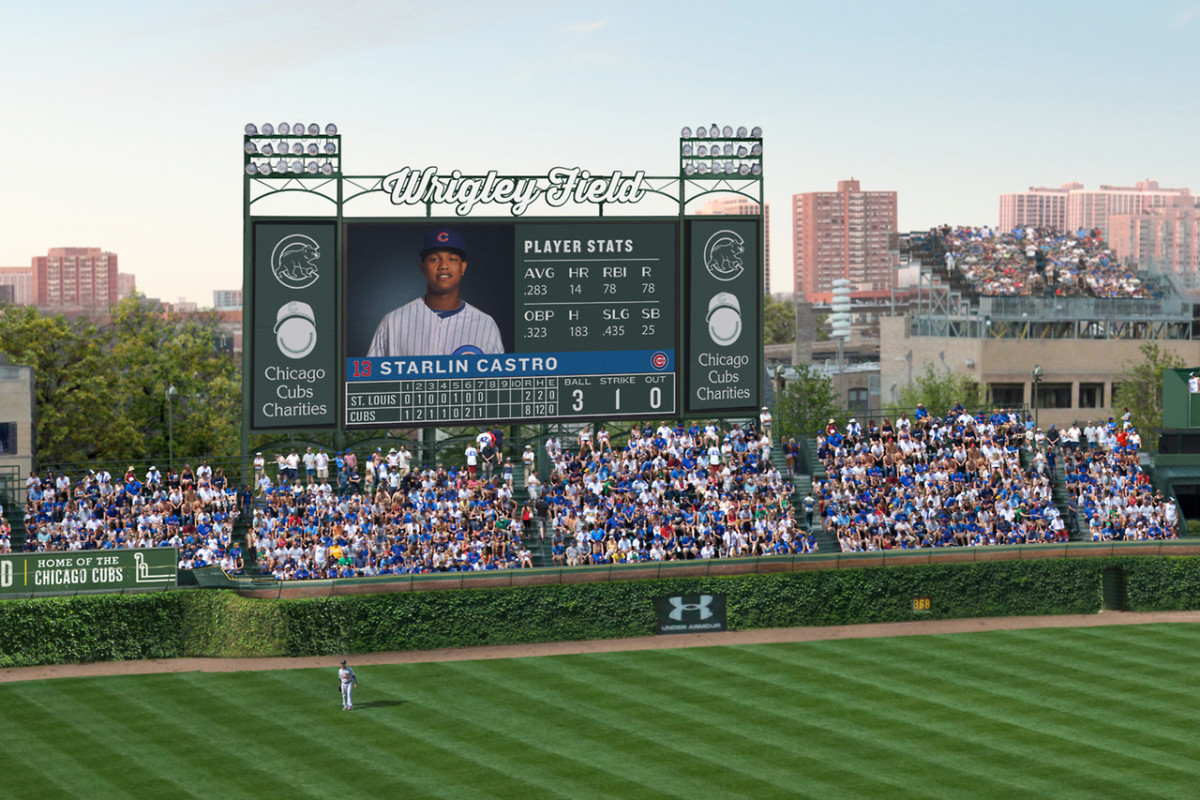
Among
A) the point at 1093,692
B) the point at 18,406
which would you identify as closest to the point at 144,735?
the point at 1093,692

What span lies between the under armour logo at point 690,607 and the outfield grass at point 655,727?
2191 mm

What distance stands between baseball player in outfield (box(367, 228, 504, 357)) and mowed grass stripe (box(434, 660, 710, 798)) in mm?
9805

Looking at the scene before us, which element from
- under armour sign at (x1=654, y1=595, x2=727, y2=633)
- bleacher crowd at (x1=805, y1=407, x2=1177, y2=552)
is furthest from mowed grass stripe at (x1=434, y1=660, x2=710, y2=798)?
bleacher crowd at (x1=805, y1=407, x2=1177, y2=552)

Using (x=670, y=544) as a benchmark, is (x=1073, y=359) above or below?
above

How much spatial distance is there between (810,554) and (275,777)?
1906cm

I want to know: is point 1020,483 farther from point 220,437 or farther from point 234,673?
point 220,437

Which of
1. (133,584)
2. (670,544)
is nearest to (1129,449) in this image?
(670,544)

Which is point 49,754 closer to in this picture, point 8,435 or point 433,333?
point 433,333

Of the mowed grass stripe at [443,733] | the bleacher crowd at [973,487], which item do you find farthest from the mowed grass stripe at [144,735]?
the bleacher crowd at [973,487]

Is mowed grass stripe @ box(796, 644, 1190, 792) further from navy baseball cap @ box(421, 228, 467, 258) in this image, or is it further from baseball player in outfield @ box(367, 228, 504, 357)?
navy baseball cap @ box(421, 228, 467, 258)

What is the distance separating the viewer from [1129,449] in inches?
1921

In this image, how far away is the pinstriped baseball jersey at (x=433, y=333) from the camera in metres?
41.9

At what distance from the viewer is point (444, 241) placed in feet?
138

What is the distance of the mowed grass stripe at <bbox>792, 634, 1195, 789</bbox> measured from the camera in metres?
27.7
